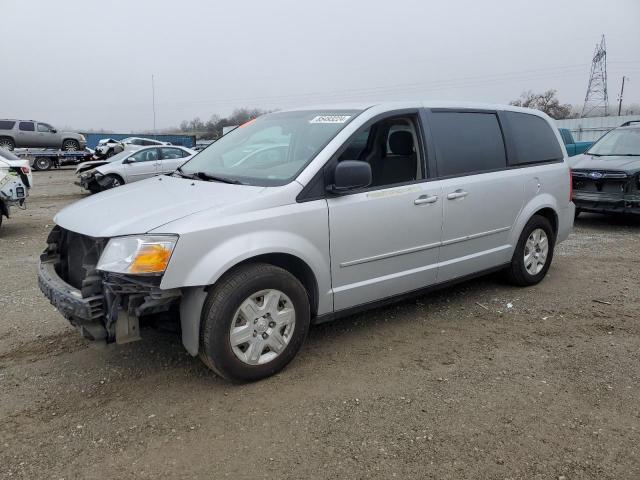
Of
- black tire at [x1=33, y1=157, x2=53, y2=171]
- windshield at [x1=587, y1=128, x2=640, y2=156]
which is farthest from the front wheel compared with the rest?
black tire at [x1=33, y1=157, x2=53, y2=171]

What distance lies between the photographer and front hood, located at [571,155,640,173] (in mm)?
8391

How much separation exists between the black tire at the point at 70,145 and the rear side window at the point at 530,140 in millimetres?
29686

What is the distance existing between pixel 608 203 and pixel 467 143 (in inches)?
203

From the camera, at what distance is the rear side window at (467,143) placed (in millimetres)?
4402

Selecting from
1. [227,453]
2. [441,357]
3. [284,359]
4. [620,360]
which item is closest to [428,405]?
[441,357]

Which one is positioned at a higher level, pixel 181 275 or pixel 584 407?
pixel 181 275

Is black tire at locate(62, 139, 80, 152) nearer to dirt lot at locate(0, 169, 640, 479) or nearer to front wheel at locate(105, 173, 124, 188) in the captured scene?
front wheel at locate(105, 173, 124, 188)

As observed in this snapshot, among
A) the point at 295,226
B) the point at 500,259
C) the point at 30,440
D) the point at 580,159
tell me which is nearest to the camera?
the point at 30,440

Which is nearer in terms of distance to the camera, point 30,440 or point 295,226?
point 30,440

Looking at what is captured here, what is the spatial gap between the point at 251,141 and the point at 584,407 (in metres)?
3.05

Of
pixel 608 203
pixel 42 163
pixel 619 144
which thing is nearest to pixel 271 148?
pixel 608 203

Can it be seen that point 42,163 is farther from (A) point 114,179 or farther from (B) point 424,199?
(B) point 424,199

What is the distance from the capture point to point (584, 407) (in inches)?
124

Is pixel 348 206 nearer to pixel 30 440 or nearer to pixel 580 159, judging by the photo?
pixel 30 440
